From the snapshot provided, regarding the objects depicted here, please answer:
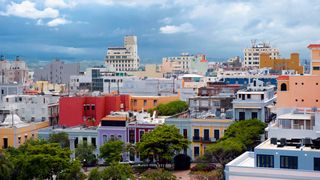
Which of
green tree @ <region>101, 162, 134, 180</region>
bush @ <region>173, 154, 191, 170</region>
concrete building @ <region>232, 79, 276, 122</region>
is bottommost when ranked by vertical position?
bush @ <region>173, 154, 191, 170</region>

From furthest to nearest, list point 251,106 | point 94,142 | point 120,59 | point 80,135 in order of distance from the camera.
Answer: point 120,59 < point 80,135 < point 94,142 < point 251,106

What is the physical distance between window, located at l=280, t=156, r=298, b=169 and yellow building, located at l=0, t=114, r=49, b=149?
116ft

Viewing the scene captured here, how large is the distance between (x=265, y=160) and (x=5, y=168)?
1964 cm

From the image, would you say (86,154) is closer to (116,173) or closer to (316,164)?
(116,173)

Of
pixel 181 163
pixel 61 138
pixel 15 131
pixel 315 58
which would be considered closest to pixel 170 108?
pixel 61 138

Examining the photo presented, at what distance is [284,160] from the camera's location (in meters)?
35.7

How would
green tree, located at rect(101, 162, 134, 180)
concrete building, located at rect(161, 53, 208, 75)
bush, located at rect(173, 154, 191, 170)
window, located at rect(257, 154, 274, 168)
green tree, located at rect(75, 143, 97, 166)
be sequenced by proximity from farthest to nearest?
concrete building, located at rect(161, 53, 208, 75)
green tree, located at rect(75, 143, 97, 166)
bush, located at rect(173, 154, 191, 170)
green tree, located at rect(101, 162, 134, 180)
window, located at rect(257, 154, 274, 168)

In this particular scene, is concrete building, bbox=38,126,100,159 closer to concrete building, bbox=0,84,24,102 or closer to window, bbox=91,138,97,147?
window, bbox=91,138,97,147

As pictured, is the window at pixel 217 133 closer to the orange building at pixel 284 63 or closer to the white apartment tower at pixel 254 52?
the orange building at pixel 284 63

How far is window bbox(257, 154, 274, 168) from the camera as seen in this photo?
35900 mm

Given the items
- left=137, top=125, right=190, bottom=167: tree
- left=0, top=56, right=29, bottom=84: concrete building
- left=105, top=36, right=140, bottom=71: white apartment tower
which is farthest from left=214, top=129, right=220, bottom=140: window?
left=105, top=36, right=140, bottom=71: white apartment tower

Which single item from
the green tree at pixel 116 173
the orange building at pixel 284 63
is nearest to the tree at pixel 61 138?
the green tree at pixel 116 173

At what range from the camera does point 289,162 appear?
Answer: 3556cm

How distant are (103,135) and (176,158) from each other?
8.83 metres
